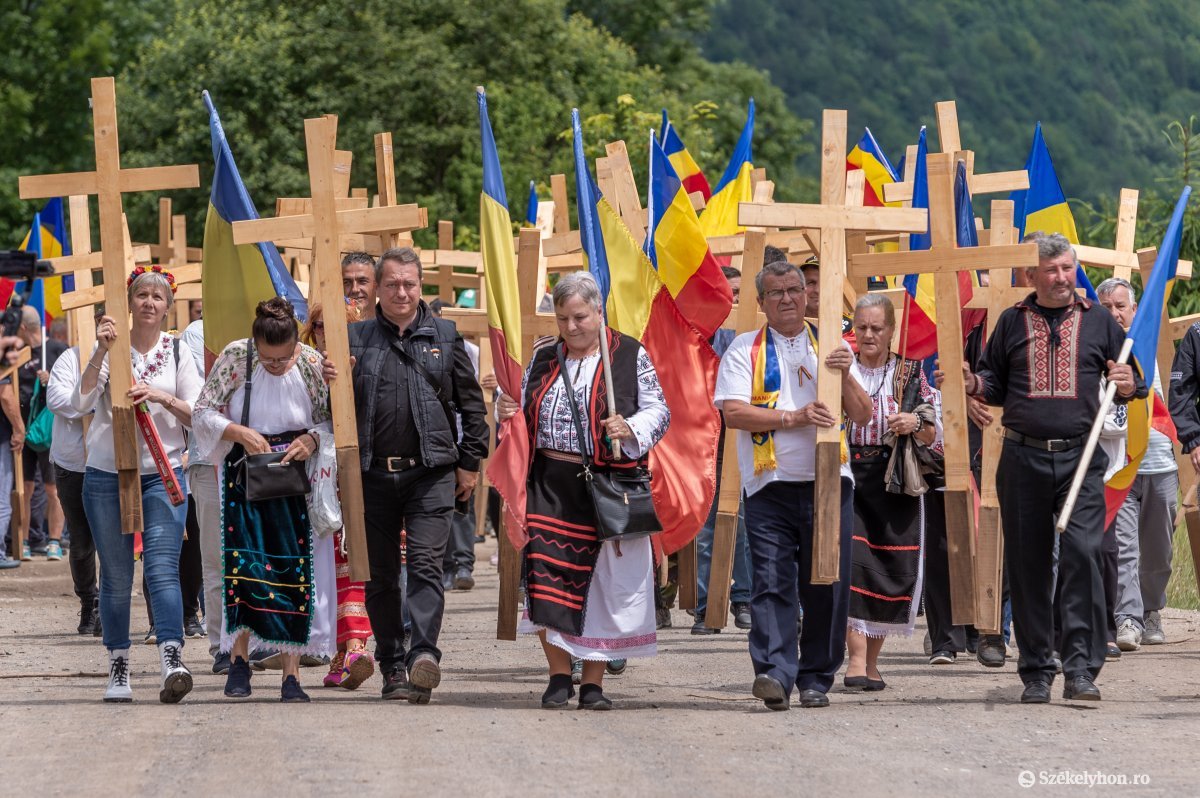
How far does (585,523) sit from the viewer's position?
905 cm

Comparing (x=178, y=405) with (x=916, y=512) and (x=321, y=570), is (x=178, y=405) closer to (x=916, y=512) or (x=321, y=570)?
(x=321, y=570)

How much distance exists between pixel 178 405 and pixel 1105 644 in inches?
170

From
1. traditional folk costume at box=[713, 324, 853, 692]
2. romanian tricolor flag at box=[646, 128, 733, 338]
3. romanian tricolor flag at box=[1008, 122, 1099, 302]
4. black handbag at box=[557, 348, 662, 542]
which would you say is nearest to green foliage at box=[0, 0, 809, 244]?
romanian tricolor flag at box=[1008, 122, 1099, 302]

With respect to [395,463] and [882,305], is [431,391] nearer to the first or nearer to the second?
[395,463]

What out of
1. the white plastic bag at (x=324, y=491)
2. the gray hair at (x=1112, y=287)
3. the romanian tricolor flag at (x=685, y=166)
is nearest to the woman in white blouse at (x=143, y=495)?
the white plastic bag at (x=324, y=491)

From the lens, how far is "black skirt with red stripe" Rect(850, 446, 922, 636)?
1000cm

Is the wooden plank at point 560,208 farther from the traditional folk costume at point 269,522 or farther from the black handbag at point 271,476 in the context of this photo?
the black handbag at point 271,476

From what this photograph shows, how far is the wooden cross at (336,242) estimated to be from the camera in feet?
29.7

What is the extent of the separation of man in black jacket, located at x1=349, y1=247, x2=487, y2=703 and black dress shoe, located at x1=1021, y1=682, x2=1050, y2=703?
8.59 ft

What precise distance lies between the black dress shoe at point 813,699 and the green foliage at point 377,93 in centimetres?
2324

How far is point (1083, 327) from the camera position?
364 inches

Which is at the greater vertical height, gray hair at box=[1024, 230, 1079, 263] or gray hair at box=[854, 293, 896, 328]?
gray hair at box=[1024, 230, 1079, 263]

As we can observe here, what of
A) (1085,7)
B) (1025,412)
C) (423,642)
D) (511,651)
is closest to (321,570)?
(423,642)

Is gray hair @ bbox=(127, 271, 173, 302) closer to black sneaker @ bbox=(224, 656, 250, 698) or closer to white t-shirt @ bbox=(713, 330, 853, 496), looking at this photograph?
black sneaker @ bbox=(224, 656, 250, 698)
